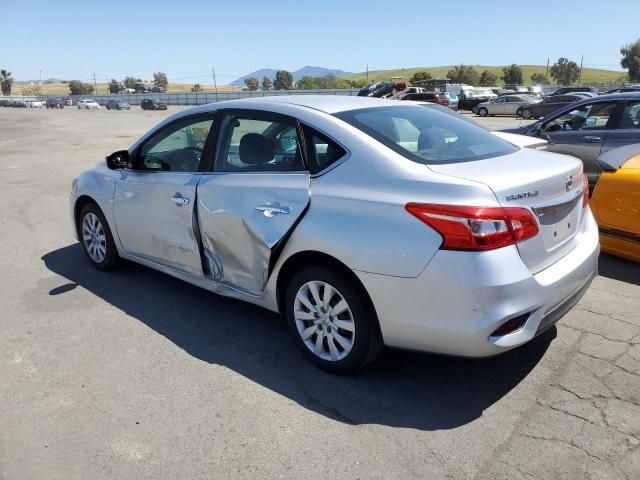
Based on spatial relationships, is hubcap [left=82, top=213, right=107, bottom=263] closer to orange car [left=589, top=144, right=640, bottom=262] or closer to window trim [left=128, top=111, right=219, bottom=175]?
window trim [left=128, top=111, right=219, bottom=175]

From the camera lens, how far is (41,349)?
382cm

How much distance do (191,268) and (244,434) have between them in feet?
5.44

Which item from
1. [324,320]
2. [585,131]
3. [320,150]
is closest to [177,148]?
[320,150]

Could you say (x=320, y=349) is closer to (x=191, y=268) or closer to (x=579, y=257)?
(x=191, y=268)

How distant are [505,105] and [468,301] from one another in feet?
114

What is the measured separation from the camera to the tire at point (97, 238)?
5.11 m

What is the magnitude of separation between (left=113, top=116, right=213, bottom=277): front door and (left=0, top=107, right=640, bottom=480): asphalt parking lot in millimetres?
522

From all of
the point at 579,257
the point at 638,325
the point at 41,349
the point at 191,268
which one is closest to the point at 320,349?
the point at 191,268

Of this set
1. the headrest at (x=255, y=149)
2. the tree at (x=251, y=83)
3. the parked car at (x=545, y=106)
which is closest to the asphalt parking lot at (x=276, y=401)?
the headrest at (x=255, y=149)

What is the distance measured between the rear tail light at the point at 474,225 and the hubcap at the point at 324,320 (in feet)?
2.46

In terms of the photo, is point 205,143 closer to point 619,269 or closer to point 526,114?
point 619,269

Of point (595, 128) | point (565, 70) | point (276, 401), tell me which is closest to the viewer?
point (276, 401)

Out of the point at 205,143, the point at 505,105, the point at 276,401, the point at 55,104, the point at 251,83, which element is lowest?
the point at 276,401

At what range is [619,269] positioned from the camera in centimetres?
506
